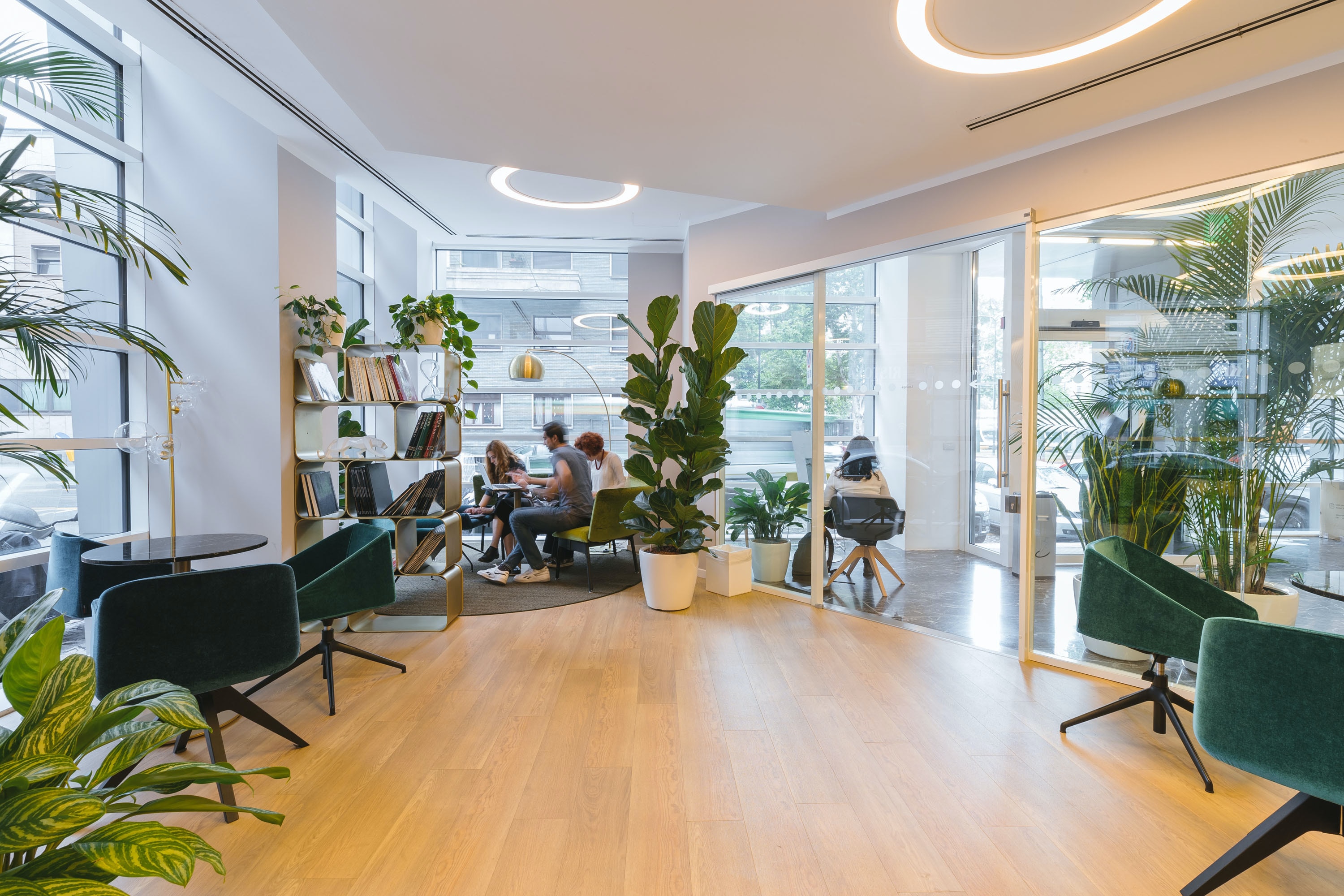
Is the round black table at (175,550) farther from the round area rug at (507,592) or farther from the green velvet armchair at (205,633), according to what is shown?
the round area rug at (507,592)

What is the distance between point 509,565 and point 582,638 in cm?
176

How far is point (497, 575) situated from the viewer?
534 centimetres

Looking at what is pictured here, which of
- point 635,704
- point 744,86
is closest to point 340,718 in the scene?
point 635,704

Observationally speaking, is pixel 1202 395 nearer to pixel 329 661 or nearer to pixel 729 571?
pixel 729 571

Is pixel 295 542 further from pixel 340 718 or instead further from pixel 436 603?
pixel 340 718

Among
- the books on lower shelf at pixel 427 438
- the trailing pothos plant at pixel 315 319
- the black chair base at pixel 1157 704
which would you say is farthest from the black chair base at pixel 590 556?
the black chair base at pixel 1157 704

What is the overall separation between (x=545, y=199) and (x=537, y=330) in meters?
1.86

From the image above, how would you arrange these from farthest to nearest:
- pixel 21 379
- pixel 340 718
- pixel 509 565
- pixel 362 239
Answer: pixel 362 239
pixel 509 565
pixel 21 379
pixel 340 718

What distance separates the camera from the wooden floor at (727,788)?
6.21 ft

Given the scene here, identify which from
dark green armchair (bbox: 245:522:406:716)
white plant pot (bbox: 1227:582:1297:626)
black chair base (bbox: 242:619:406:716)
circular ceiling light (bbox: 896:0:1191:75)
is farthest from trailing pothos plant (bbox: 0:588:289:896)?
white plant pot (bbox: 1227:582:1297:626)

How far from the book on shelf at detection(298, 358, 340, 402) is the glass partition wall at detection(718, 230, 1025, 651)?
2.88 meters

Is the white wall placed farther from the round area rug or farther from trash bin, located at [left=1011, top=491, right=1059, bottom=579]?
trash bin, located at [left=1011, top=491, right=1059, bottom=579]

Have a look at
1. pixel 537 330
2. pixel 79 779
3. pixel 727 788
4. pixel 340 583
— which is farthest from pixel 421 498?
pixel 537 330

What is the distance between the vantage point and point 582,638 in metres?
3.98
